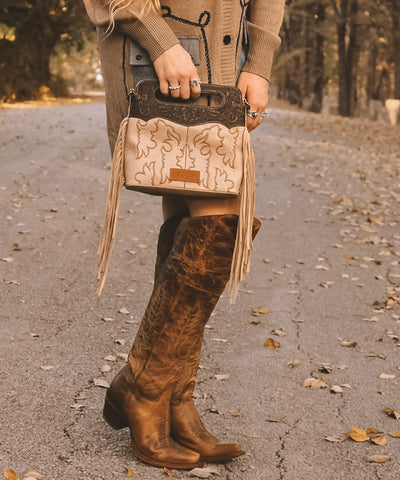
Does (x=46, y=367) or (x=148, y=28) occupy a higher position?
(x=148, y=28)

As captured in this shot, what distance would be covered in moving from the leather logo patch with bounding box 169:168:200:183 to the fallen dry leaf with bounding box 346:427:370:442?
1.44m

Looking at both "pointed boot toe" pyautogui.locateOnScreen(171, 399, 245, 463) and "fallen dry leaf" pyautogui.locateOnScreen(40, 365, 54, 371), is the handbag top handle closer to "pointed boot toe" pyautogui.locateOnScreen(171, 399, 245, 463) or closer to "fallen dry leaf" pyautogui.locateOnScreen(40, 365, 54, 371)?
"pointed boot toe" pyautogui.locateOnScreen(171, 399, 245, 463)

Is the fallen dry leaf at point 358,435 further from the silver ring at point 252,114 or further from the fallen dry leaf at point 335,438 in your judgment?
the silver ring at point 252,114

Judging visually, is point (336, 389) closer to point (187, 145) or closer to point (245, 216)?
point (245, 216)

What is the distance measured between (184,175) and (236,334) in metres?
2.40

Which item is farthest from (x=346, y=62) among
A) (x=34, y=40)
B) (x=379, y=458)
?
(x=379, y=458)

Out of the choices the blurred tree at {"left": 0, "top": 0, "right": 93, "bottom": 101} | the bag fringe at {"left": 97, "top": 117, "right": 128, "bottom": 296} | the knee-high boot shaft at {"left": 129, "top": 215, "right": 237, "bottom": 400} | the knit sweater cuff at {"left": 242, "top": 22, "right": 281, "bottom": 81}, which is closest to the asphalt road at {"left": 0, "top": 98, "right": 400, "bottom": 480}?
the knee-high boot shaft at {"left": 129, "top": 215, "right": 237, "bottom": 400}

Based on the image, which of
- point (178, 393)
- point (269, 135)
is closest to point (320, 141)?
point (269, 135)

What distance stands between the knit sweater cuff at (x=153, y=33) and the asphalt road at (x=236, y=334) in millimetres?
1416

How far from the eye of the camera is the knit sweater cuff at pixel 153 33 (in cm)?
232

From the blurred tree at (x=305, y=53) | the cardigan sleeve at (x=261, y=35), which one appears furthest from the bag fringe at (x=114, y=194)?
the blurred tree at (x=305, y=53)

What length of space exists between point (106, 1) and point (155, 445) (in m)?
1.48

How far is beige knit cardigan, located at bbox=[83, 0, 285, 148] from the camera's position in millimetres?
2335

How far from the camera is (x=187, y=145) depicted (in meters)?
2.41
